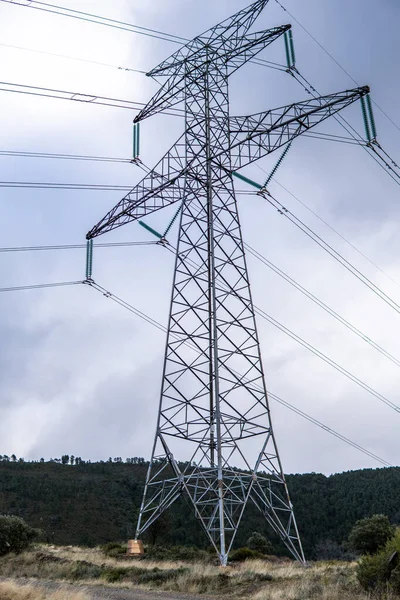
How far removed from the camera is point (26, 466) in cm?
9000

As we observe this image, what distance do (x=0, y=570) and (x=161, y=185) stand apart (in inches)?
691

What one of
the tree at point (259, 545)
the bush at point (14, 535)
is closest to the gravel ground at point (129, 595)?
the bush at point (14, 535)

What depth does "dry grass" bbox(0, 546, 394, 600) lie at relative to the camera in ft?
43.7

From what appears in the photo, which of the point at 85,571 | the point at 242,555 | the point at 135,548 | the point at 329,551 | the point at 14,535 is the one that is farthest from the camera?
the point at 329,551

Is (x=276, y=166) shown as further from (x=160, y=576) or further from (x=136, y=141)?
Result: (x=160, y=576)

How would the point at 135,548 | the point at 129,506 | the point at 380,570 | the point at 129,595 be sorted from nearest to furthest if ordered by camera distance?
the point at 380,570, the point at 129,595, the point at 135,548, the point at 129,506


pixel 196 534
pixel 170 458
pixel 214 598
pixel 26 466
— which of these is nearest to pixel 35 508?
pixel 196 534

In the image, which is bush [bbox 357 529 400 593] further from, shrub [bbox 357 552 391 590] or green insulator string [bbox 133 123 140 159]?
green insulator string [bbox 133 123 140 159]

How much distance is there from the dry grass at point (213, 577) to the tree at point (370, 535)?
13.7 m

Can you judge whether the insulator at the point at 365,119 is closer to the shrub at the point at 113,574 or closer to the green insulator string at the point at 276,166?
the green insulator string at the point at 276,166

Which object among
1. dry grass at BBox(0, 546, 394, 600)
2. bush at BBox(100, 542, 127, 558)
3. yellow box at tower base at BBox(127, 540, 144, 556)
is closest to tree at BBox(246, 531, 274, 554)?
bush at BBox(100, 542, 127, 558)

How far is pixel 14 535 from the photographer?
1206 inches

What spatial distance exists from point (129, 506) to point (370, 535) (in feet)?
145

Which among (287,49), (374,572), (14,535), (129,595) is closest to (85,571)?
(129,595)
